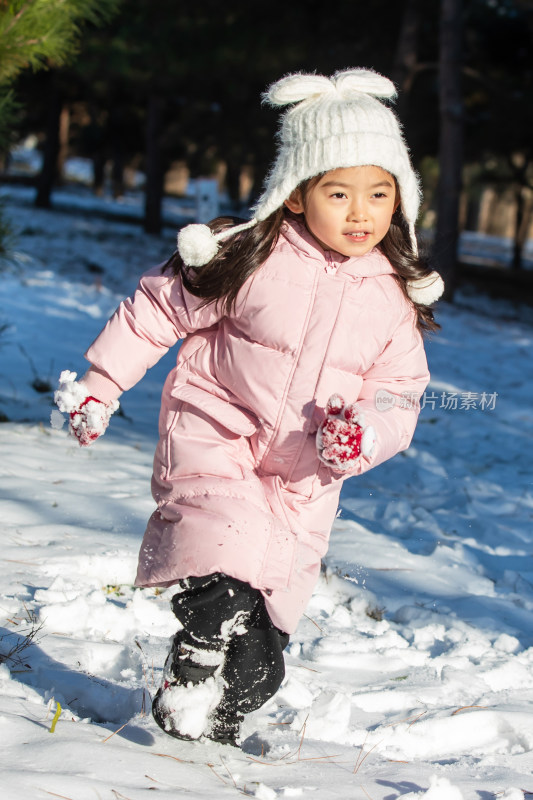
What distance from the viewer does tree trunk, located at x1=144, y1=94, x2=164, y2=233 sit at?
1672cm

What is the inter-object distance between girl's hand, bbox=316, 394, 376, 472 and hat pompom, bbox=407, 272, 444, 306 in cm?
48

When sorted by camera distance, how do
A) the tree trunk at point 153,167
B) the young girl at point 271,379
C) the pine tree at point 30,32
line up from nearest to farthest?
1. the young girl at point 271,379
2. the pine tree at point 30,32
3. the tree trunk at point 153,167

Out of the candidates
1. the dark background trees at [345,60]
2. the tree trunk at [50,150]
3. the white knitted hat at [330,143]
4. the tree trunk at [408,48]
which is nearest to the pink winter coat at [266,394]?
the white knitted hat at [330,143]

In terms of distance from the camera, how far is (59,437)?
4621 mm

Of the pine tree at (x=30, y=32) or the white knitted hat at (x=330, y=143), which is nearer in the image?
the white knitted hat at (x=330, y=143)

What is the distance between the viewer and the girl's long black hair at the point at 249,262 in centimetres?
224

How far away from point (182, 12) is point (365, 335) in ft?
40.9

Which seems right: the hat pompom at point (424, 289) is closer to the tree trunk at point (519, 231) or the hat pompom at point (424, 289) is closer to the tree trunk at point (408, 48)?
the tree trunk at point (408, 48)

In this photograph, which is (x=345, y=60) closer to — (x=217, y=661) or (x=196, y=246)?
(x=196, y=246)

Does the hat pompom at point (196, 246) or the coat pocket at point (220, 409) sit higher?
the hat pompom at point (196, 246)

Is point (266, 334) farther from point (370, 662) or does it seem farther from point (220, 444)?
point (370, 662)

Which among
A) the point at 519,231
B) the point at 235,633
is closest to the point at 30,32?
the point at 235,633

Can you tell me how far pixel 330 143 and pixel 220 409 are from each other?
0.73 m

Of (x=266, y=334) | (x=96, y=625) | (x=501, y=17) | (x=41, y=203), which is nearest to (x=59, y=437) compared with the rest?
(x=96, y=625)
